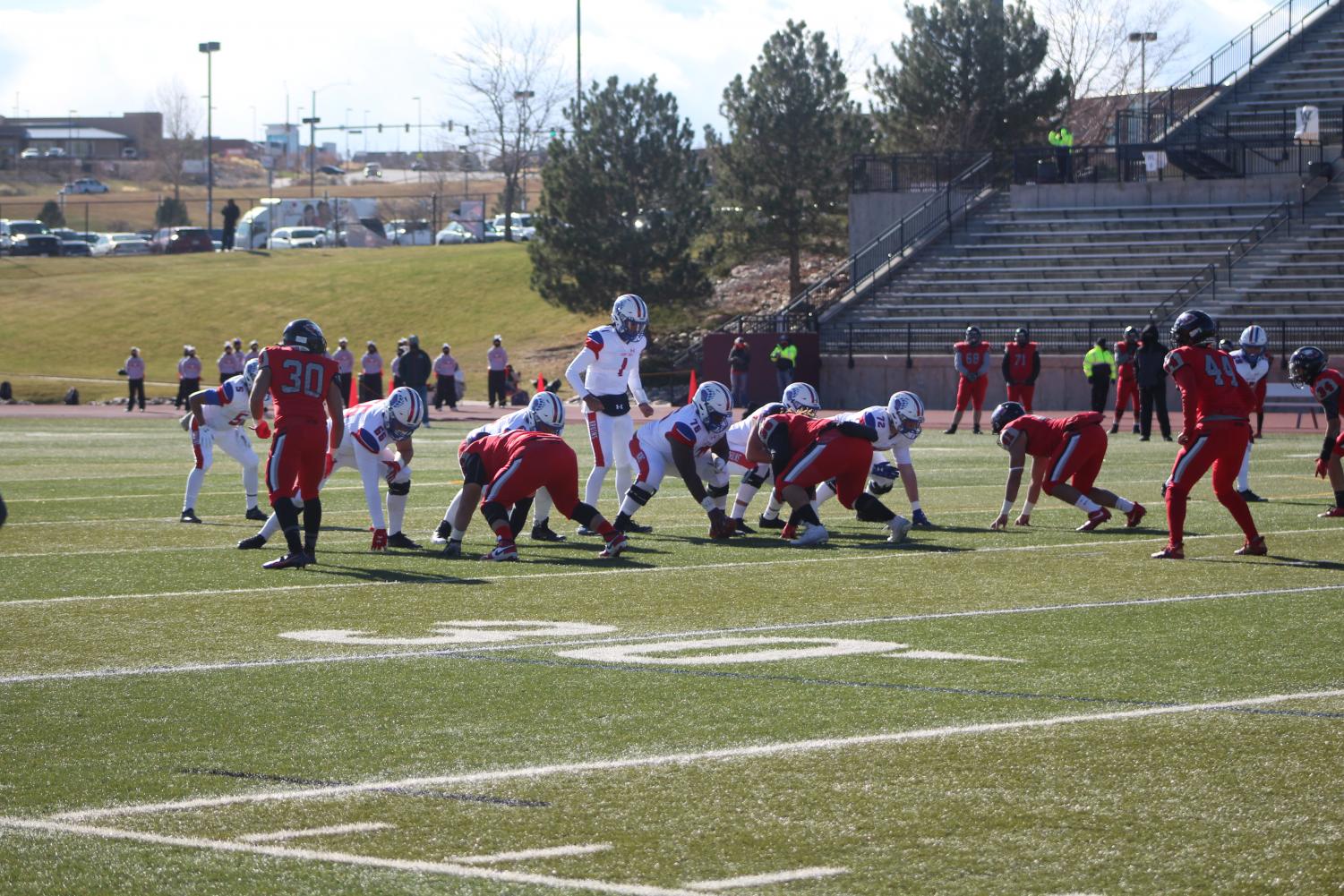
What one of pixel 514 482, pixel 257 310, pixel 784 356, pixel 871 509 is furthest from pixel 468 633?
pixel 257 310

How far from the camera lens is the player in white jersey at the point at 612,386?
14.5 metres

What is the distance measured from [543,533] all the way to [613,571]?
2.14m

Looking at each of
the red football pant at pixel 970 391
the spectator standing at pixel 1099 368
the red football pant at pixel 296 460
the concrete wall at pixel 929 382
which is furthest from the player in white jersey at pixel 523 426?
the concrete wall at pixel 929 382

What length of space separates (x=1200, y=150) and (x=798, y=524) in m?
32.1

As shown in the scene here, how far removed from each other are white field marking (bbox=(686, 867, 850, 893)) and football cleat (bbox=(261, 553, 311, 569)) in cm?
752

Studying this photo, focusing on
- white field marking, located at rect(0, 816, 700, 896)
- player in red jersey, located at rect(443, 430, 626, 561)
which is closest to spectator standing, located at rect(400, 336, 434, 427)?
player in red jersey, located at rect(443, 430, 626, 561)

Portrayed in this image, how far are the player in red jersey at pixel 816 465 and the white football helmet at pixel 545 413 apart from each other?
163 centimetres

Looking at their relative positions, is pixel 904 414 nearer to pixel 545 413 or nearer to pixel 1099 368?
pixel 545 413

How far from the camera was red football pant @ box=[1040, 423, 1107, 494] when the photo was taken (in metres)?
14.2

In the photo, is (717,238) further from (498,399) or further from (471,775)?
(471,775)

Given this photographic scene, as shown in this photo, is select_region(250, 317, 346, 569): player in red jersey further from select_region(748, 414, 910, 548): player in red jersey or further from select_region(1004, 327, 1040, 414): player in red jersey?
select_region(1004, 327, 1040, 414): player in red jersey

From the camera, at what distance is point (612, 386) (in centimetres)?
1467

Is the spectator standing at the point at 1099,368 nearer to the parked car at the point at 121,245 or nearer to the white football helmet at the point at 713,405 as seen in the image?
the white football helmet at the point at 713,405

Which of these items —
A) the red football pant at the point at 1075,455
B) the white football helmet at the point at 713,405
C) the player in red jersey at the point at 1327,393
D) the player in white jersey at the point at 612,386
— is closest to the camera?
the white football helmet at the point at 713,405
